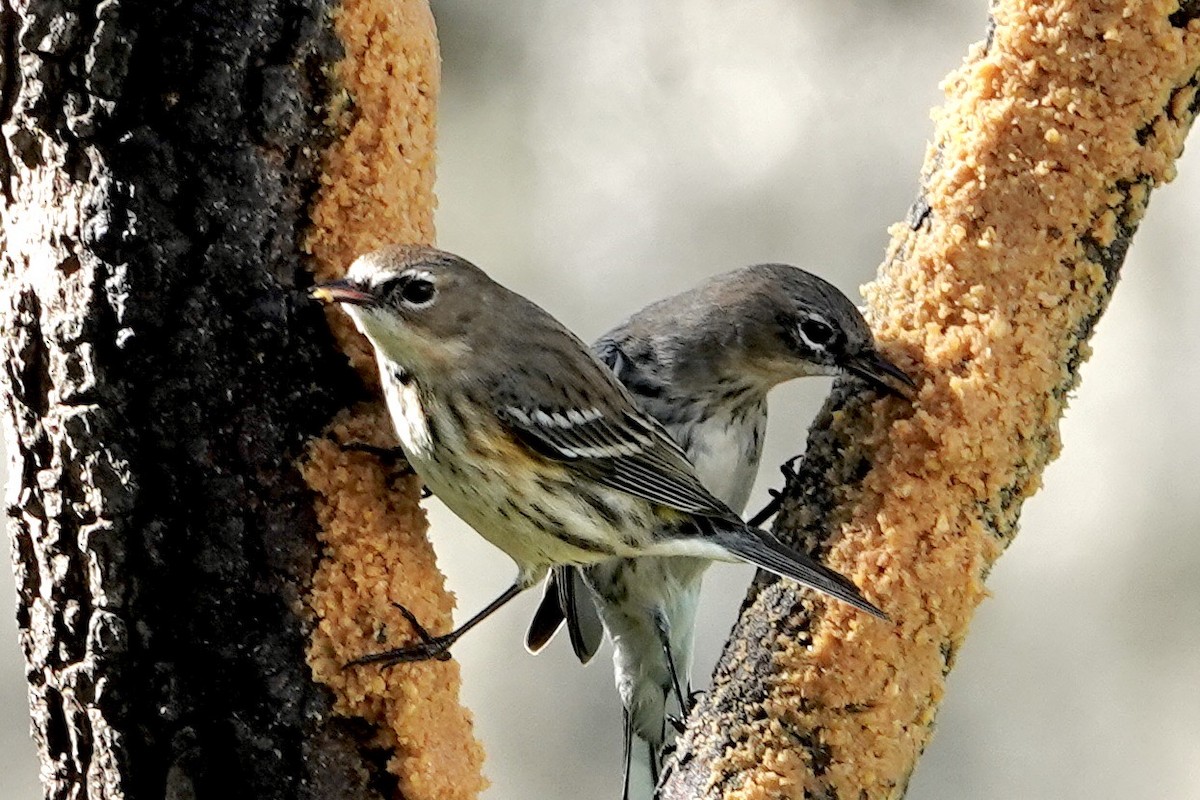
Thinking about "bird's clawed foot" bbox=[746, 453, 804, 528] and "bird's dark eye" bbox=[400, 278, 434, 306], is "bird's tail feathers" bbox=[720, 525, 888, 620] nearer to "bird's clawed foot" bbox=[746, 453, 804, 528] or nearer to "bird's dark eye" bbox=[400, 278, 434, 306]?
"bird's clawed foot" bbox=[746, 453, 804, 528]

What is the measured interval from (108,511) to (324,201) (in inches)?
20.2

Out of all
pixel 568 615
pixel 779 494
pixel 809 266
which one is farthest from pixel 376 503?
pixel 809 266

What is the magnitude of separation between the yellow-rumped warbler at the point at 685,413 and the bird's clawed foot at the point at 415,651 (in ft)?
3.01

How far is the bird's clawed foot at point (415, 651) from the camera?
205cm

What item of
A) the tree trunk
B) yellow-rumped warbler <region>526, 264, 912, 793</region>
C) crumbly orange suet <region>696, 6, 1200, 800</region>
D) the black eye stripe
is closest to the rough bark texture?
the tree trunk

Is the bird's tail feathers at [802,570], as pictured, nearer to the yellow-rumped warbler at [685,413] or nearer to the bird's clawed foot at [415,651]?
the bird's clawed foot at [415,651]

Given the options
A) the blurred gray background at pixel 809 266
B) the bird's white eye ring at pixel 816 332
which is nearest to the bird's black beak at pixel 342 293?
the bird's white eye ring at pixel 816 332

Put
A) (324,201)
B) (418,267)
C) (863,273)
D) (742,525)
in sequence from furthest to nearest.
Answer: (863,273) → (742,525) → (418,267) → (324,201)

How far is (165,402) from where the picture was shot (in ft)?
6.47

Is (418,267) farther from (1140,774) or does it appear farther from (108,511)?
(1140,774)

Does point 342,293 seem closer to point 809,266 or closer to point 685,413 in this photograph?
point 685,413

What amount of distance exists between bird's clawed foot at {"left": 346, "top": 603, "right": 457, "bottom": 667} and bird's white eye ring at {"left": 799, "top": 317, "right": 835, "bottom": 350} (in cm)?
105

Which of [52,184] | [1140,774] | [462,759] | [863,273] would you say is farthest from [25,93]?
[1140,774]

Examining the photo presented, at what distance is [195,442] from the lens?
6.50 feet
